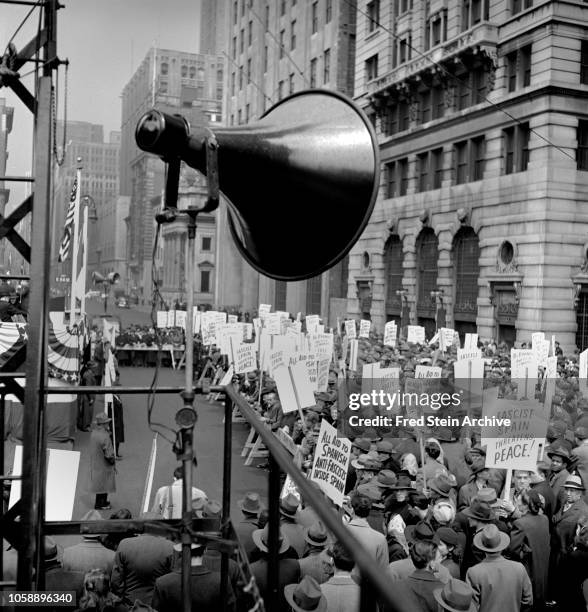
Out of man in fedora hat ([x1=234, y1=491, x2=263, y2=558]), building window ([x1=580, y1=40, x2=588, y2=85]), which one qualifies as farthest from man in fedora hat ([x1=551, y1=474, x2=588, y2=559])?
building window ([x1=580, y1=40, x2=588, y2=85])

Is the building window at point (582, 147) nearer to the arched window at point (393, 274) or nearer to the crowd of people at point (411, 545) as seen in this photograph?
the arched window at point (393, 274)

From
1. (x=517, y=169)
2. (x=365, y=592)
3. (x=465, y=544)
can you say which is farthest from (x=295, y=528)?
(x=517, y=169)

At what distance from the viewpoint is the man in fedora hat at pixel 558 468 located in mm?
8602

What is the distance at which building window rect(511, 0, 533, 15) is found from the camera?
103 feet

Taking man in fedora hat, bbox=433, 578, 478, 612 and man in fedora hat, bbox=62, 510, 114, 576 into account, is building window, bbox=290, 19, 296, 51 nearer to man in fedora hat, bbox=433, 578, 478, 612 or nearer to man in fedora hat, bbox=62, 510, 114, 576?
man in fedora hat, bbox=62, 510, 114, 576

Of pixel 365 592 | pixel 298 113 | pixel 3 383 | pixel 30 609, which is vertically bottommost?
pixel 30 609

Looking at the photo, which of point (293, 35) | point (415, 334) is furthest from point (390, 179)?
point (293, 35)

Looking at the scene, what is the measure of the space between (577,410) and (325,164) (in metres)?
12.2

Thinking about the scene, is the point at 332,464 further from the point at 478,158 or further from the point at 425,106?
the point at 425,106

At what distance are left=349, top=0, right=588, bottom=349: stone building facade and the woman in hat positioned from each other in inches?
873

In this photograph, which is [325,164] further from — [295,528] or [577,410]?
[577,410]

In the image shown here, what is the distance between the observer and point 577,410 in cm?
1379

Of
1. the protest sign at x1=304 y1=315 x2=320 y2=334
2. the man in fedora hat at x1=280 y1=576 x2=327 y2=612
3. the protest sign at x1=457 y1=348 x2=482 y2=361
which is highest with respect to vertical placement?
the protest sign at x1=304 y1=315 x2=320 y2=334

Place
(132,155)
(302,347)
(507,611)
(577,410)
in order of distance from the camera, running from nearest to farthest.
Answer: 1. (507,611)
2. (577,410)
3. (302,347)
4. (132,155)
